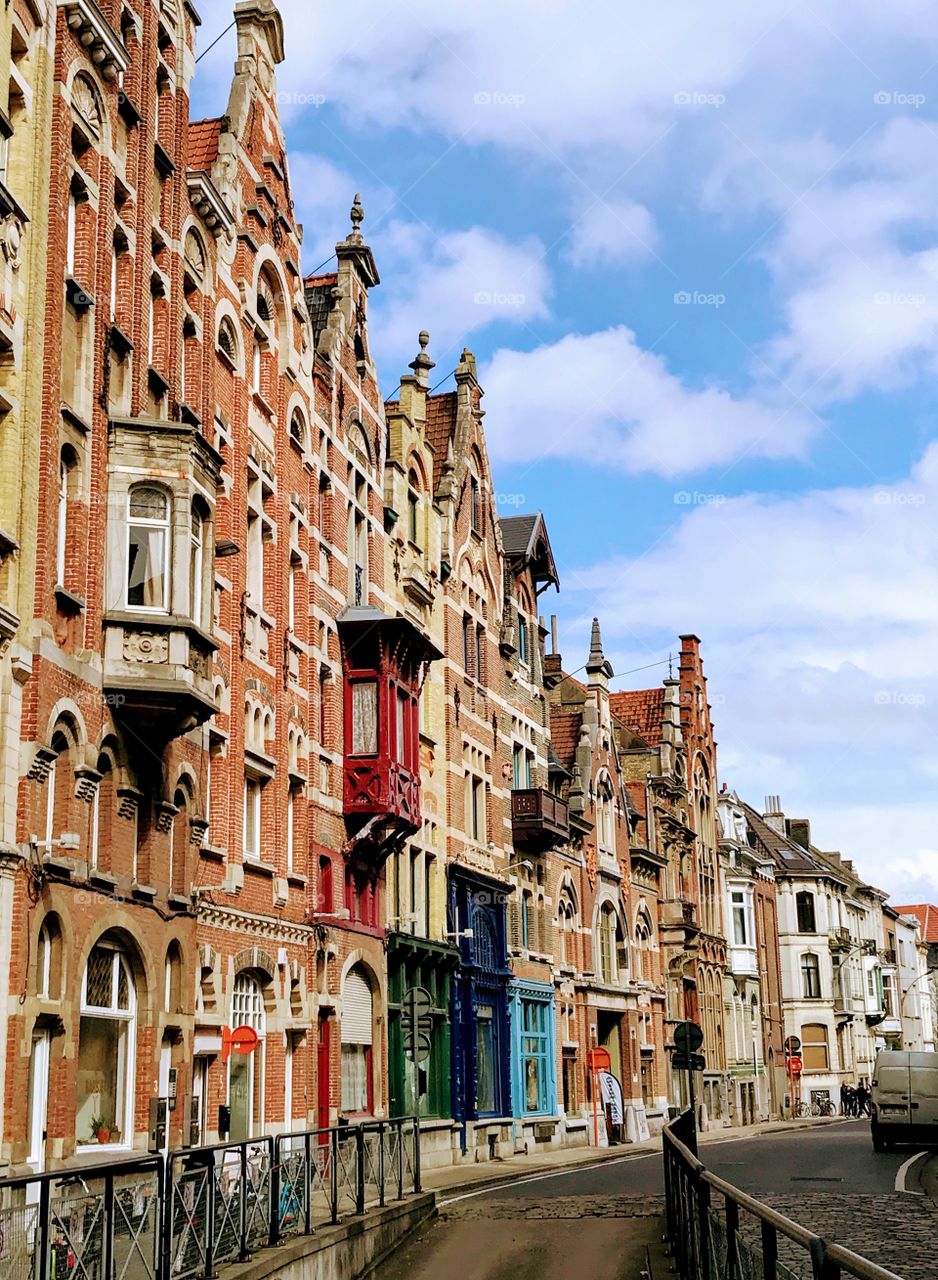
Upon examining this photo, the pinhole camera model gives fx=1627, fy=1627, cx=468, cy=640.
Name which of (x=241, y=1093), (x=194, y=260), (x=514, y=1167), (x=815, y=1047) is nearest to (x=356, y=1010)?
(x=241, y=1093)

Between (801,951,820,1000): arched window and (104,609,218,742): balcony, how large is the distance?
72.6 m

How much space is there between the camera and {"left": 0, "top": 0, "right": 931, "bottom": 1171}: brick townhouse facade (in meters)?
19.6

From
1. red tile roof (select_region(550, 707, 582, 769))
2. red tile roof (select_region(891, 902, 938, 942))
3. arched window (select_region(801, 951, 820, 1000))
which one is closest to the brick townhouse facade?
red tile roof (select_region(550, 707, 582, 769))

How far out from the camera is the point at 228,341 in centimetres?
2817

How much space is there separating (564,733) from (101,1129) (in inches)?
1427

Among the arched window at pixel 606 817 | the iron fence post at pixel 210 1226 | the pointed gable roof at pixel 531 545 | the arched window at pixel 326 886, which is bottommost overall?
the iron fence post at pixel 210 1226

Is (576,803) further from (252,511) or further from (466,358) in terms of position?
(252,511)

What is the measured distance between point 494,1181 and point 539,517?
2486 cm

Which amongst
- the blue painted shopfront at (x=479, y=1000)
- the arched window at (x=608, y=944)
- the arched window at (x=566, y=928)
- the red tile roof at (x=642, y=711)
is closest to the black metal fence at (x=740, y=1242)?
the blue painted shopfront at (x=479, y=1000)

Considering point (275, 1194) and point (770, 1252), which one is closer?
point (770, 1252)

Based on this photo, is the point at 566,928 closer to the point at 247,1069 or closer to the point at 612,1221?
the point at 247,1069

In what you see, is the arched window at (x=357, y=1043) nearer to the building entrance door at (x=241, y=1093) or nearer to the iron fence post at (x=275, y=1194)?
the building entrance door at (x=241, y=1093)

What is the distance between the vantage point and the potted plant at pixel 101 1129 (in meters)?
20.6

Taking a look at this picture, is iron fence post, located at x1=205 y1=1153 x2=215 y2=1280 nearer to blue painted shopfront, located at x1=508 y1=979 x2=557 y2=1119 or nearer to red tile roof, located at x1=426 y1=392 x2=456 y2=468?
blue painted shopfront, located at x1=508 y1=979 x2=557 y2=1119
